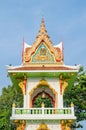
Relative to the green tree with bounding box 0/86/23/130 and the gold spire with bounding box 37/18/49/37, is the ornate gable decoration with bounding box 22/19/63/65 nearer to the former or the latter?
the gold spire with bounding box 37/18/49/37

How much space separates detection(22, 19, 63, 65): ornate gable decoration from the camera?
15.0 m

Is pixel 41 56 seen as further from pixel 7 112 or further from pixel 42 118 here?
pixel 7 112

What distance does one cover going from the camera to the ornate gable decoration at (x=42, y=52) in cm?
1495

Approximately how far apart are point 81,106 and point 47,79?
1261 cm

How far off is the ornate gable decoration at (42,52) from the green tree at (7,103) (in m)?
11.8

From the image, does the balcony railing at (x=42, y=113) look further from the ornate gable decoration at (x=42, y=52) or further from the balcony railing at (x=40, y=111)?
the ornate gable decoration at (x=42, y=52)

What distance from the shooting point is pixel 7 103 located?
33.6 m

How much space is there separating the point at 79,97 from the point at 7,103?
9827 mm

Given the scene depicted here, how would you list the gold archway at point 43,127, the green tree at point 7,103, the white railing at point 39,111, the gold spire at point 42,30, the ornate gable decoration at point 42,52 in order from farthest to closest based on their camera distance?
the green tree at point 7,103 → the gold spire at point 42,30 → the ornate gable decoration at point 42,52 → the white railing at point 39,111 → the gold archway at point 43,127

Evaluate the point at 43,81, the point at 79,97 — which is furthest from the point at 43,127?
the point at 79,97

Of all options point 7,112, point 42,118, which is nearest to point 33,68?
point 42,118

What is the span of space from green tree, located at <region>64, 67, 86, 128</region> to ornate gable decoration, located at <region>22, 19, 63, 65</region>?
11691 mm

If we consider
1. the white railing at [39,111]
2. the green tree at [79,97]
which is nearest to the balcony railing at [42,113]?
the white railing at [39,111]

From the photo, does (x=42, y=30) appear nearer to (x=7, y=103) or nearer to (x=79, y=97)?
(x=79, y=97)
